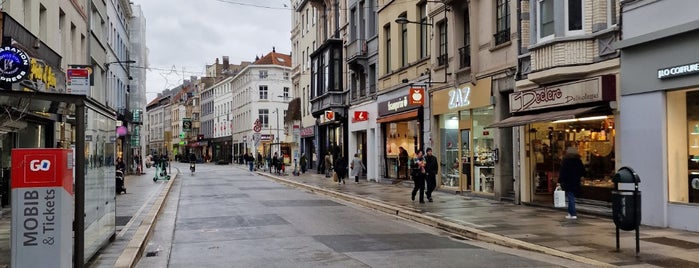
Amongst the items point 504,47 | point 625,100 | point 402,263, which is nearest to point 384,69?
point 504,47

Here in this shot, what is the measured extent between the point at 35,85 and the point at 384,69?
16652 mm

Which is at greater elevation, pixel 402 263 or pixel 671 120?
pixel 671 120

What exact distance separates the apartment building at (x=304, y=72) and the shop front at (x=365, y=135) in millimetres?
8530

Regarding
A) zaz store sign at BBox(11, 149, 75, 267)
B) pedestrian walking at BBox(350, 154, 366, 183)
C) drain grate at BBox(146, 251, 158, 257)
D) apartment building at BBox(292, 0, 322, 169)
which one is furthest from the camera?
apartment building at BBox(292, 0, 322, 169)

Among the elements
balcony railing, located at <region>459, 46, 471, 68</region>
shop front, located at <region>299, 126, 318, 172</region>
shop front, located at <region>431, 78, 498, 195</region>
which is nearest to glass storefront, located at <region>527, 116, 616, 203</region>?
shop front, located at <region>431, 78, 498, 195</region>

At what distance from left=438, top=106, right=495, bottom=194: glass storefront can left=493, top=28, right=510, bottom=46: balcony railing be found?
7.02 feet

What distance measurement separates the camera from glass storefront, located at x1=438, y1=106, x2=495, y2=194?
62.8 feet

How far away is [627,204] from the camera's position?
8945mm

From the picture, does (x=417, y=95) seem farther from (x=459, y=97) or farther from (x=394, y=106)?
(x=394, y=106)

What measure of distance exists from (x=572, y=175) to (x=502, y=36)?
6.25 meters

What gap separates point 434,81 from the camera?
22.4m

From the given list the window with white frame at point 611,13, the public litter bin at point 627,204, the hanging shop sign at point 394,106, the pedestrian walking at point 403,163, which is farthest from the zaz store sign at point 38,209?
the pedestrian walking at point 403,163

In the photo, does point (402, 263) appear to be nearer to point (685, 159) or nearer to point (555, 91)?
point (685, 159)

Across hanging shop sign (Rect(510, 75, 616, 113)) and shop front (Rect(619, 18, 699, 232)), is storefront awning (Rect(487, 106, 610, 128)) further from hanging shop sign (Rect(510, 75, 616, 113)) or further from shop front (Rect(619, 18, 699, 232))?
shop front (Rect(619, 18, 699, 232))
